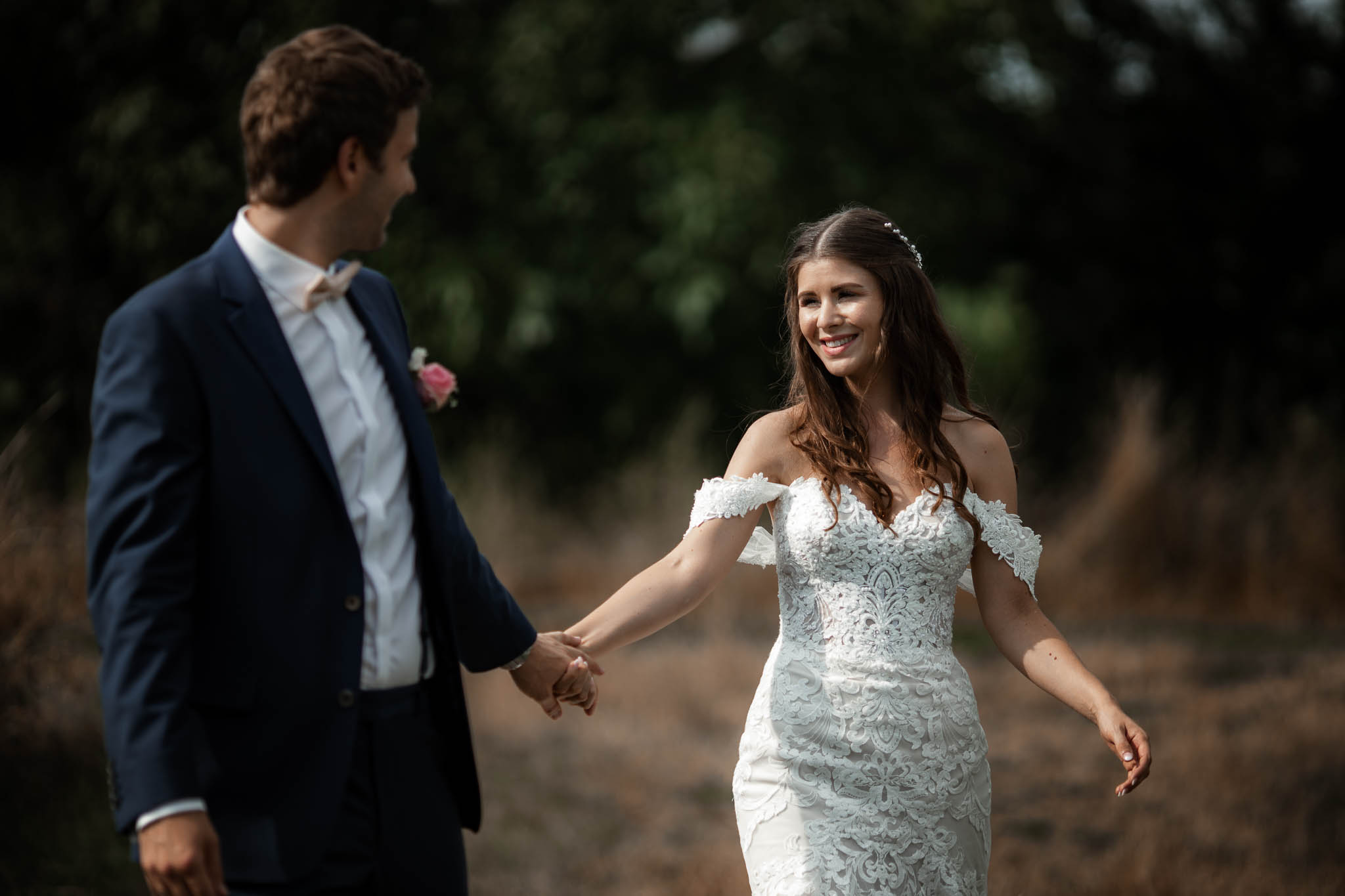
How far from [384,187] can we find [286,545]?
668mm

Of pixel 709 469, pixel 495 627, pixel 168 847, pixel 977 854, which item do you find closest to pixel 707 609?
pixel 709 469

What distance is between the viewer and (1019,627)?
10.8ft

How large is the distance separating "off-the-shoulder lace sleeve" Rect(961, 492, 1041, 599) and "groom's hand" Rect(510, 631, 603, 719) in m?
1.07

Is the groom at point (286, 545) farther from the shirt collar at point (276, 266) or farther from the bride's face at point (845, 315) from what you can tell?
the bride's face at point (845, 315)

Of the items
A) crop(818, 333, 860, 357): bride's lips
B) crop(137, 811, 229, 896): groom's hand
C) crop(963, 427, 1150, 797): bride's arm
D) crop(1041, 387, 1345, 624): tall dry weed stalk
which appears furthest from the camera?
crop(1041, 387, 1345, 624): tall dry weed stalk

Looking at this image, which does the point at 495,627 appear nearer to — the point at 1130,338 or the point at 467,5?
the point at 467,5

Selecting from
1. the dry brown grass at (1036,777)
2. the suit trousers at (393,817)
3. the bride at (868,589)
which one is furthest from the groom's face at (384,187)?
the dry brown grass at (1036,777)

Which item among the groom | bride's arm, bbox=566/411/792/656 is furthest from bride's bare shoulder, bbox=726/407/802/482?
the groom

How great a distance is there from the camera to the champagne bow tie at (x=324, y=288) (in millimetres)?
2273

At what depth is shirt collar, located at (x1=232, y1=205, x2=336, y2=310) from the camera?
7.47 ft

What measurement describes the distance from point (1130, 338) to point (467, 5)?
728cm

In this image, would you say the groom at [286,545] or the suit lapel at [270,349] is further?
the suit lapel at [270,349]

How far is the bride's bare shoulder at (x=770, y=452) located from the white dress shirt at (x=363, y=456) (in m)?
1.25

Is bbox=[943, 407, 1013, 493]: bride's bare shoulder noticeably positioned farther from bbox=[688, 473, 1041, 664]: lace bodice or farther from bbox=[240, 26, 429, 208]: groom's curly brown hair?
bbox=[240, 26, 429, 208]: groom's curly brown hair
